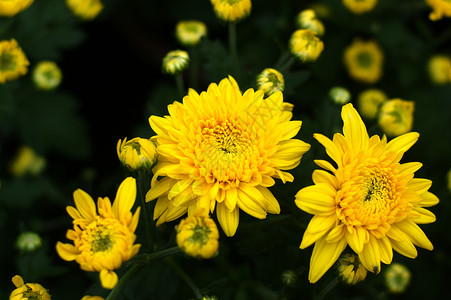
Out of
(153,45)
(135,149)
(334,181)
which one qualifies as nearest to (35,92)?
(153,45)

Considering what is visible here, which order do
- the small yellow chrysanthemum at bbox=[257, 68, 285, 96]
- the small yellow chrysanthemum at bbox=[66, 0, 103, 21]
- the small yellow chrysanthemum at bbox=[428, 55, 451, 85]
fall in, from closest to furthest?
1. the small yellow chrysanthemum at bbox=[257, 68, 285, 96]
2. the small yellow chrysanthemum at bbox=[66, 0, 103, 21]
3. the small yellow chrysanthemum at bbox=[428, 55, 451, 85]

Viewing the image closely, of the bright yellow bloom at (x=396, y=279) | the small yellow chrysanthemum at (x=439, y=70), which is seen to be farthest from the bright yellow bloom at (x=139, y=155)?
the small yellow chrysanthemum at (x=439, y=70)

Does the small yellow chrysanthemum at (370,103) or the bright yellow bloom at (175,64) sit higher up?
the bright yellow bloom at (175,64)

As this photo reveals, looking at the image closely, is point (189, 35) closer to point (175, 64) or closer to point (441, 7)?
point (175, 64)

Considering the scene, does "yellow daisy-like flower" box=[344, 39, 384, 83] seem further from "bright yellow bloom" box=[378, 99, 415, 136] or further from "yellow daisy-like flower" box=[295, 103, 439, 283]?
"yellow daisy-like flower" box=[295, 103, 439, 283]

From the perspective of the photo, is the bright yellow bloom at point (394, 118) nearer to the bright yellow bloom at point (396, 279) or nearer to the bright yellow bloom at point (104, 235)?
the bright yellow bloom at point (396, 279)

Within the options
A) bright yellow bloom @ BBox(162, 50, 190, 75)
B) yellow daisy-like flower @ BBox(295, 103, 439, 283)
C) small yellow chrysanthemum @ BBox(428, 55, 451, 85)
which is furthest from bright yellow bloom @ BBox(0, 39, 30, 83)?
small yellow chrysanthemum @ BBox(428, 55, 451, 85)
